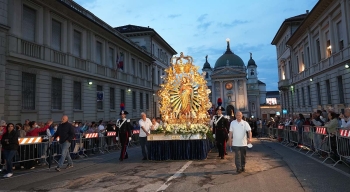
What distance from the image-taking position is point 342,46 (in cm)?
2542

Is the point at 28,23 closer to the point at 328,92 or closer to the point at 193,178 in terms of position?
the point at 193,178

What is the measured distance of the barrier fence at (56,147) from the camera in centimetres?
1093

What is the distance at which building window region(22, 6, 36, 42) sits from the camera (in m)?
18.1

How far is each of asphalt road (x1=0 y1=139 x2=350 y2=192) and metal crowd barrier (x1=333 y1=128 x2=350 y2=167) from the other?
0.38 metres

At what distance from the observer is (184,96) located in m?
13.8

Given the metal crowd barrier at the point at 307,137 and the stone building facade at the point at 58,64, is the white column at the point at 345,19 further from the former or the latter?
the stone building facade at the point at 58,64

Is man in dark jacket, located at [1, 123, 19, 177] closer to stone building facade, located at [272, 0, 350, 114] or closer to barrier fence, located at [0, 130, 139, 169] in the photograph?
barrier fence, located at [0, 130, 139, 169]

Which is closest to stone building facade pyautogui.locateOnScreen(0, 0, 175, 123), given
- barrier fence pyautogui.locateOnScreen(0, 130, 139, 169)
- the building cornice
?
barrier fence pyautogui.locateOnScreen(0, 130, 139, 169)

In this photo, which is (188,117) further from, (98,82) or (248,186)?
(98,82)

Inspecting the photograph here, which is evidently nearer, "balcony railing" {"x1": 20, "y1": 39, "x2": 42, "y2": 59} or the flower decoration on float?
the flower decoration on float

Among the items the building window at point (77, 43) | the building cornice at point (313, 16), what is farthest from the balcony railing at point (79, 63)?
the building cornice at point (313, 16)

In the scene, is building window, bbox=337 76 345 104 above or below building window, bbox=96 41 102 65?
below

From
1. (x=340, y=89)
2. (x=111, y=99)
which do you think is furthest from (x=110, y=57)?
(x=340, y=89)

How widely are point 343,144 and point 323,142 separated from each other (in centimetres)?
201
